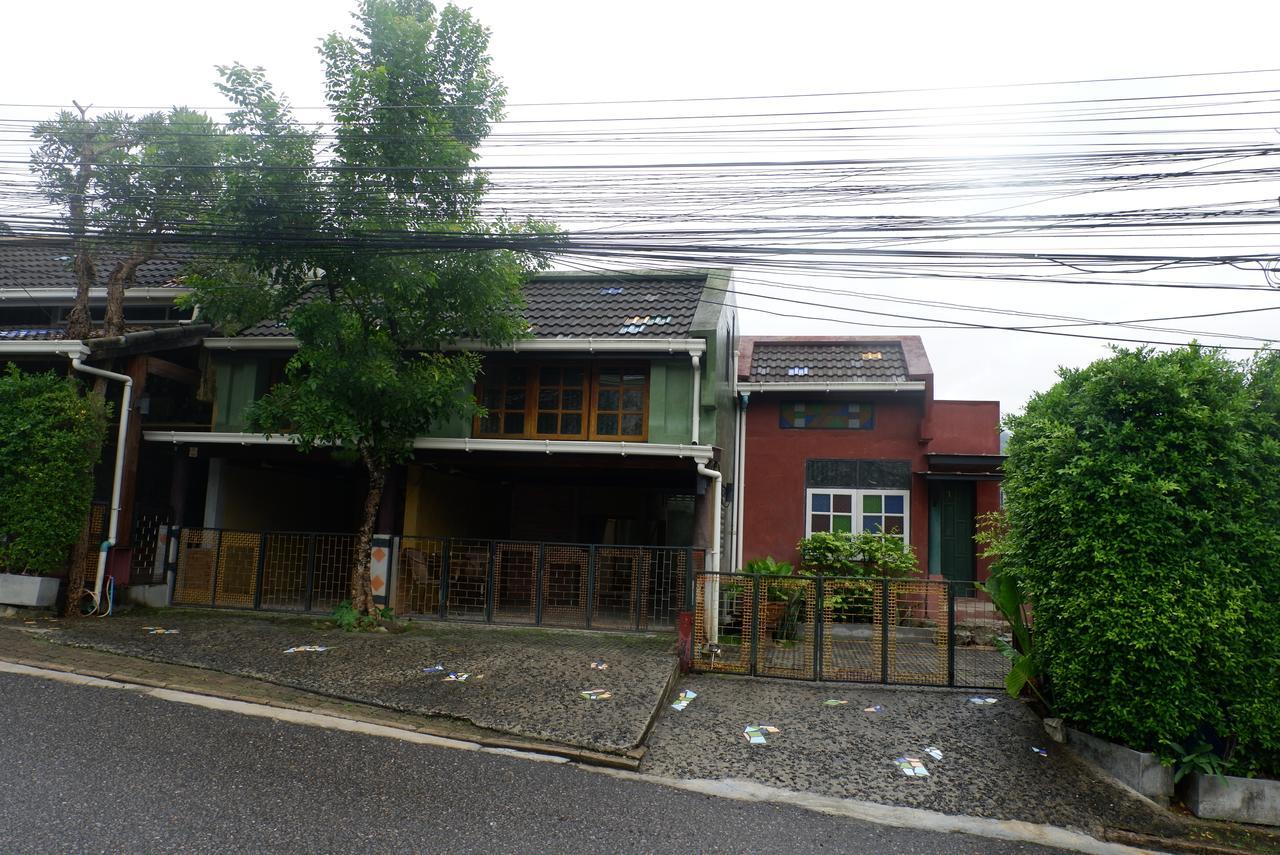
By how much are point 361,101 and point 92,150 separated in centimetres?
433

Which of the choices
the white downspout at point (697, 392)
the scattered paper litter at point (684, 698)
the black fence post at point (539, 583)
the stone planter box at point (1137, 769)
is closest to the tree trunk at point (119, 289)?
the black fence post at point (539, 583)

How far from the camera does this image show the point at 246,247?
381 inches

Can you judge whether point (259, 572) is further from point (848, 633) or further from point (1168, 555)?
point (1168, 555)

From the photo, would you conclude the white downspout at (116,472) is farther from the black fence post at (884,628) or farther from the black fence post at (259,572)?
the black fence post at (884,628)

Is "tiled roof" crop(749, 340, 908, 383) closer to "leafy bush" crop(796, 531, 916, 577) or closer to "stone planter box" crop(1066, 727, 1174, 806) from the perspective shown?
"leafy bush" crop(796, 531, 916, 577)

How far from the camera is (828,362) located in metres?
14.7

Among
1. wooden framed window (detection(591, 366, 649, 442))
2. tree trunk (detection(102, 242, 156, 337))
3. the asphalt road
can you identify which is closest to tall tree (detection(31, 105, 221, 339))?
tree trunk (detection(102, 242, 156, 337))

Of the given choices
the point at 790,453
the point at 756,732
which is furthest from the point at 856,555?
the point at 756,732

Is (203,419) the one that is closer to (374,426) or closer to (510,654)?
(374,426)

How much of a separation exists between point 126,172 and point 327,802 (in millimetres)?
9206

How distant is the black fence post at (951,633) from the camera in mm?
8383

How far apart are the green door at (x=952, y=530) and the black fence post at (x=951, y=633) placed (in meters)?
5.18

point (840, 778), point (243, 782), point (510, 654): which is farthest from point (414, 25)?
point (840, 778)

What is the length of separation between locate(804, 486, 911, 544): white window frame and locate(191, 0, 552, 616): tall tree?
6.92 m
